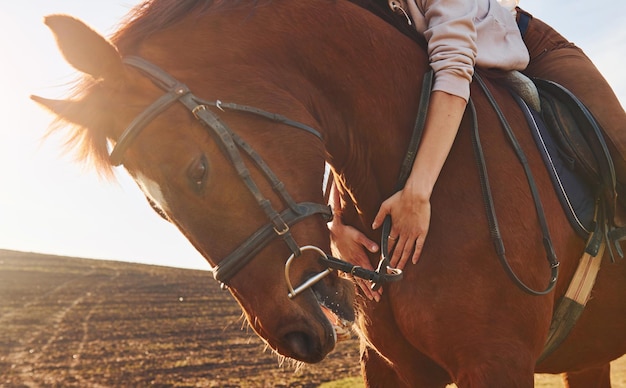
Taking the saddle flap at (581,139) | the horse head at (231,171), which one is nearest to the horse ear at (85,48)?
the horse head at (231,171)

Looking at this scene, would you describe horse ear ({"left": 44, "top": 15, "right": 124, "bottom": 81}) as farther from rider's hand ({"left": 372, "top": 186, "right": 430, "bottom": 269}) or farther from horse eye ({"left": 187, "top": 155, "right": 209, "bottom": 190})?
rider's hand ({"left": 372, "top": 186, "right": 430, "bottom": 269})

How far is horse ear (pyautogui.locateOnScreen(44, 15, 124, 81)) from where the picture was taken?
179 centimetres

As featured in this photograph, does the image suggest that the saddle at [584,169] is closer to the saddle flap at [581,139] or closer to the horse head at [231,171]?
the saddle flap at [581,139]

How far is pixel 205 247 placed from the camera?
1.81 metres

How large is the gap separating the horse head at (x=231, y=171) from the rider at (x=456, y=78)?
28 centimetres

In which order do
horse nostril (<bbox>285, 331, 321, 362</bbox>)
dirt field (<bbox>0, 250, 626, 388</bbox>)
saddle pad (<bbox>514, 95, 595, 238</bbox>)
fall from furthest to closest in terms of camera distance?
dirt field (<bbox>0, 250, 626, 388</bbox>)
saddle pad (<bbox>514, 95, 595, 238</bbox>)
horse nostril (<bbox>285, 331, 321, 362</bbox>)

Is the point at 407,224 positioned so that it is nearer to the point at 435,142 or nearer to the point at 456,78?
the point at 435,142

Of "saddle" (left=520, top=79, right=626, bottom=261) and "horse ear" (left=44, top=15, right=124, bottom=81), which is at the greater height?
"horse ear" (left=44, top=15, right=124, bottom=81)

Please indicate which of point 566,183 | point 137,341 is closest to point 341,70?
point 566,183

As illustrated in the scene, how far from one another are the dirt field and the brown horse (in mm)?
700

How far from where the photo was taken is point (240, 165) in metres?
1.77

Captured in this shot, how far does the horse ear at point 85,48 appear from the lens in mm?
1785

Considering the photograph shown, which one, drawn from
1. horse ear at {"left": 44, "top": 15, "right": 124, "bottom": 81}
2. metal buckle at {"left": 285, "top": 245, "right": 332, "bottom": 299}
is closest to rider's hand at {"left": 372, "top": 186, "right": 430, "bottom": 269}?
metal buckle at {"left": 285, "top": 245, "right": 332, "bottom": 299}

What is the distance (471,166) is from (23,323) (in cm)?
2028
